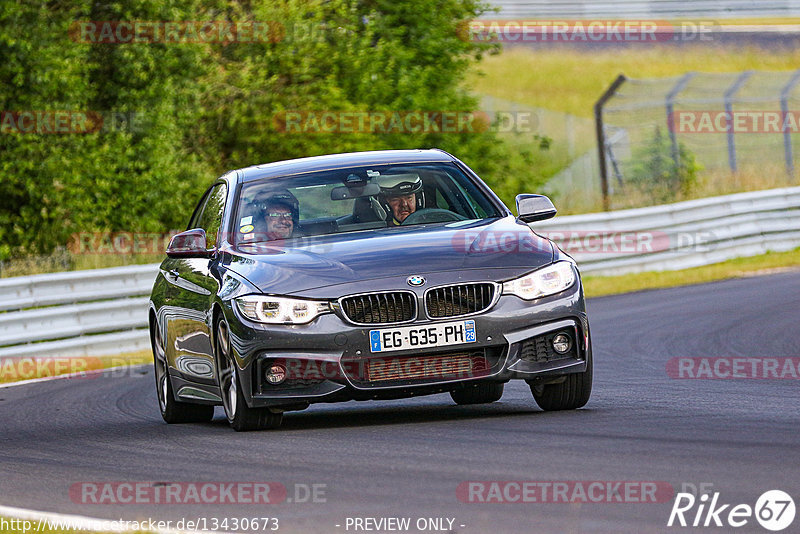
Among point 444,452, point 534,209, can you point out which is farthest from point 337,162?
point 444,452

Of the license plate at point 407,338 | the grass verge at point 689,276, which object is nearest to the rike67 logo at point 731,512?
the license plate at point 407,338

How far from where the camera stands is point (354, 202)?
917cm

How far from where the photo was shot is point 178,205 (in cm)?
2614

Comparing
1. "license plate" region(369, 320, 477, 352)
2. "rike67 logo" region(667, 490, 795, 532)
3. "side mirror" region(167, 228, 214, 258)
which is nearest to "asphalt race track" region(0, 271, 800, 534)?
"rike67 logo" region(667, 490, 795, 532)

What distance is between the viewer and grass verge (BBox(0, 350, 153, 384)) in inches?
625

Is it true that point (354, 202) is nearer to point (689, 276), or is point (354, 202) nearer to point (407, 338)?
point (407, 338)

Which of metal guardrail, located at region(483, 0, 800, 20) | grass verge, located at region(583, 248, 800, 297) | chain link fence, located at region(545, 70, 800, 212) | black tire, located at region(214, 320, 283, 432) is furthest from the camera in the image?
metal guardrail, located at region(483, 0, 800, 20)

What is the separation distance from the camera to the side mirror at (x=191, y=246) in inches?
360

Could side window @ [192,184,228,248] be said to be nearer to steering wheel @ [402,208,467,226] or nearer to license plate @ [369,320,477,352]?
steering wheel @ [402,208,467,226]

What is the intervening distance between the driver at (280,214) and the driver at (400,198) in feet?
1.74

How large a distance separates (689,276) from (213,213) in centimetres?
1175

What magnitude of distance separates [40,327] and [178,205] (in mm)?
9422

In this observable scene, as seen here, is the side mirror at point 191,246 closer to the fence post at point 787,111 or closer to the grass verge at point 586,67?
the fence post at point 787,111

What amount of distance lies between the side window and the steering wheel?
1.23 m
